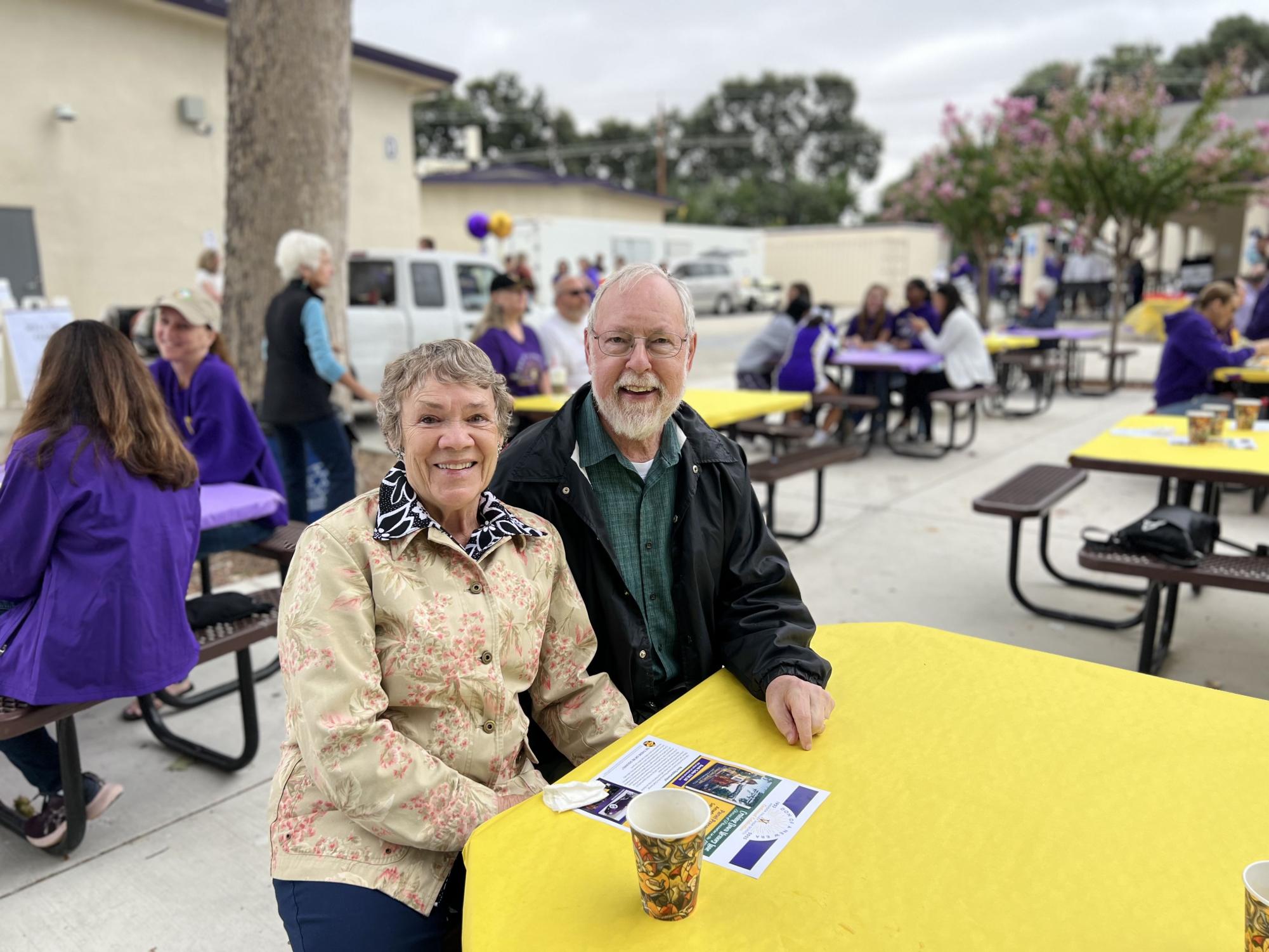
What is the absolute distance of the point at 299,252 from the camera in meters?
4.95

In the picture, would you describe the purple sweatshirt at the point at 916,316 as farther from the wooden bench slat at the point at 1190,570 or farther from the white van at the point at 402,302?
the wooden bench slat at the point at 1190,570

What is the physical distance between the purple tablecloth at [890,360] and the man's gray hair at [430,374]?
6.76m

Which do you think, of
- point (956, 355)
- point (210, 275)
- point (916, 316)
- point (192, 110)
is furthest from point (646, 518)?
point (192, 110)

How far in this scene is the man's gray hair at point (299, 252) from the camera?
16.2 ft

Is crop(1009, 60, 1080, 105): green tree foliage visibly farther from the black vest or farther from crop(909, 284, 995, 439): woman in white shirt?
the black vest

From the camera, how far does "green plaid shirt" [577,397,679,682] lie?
2.07 metres

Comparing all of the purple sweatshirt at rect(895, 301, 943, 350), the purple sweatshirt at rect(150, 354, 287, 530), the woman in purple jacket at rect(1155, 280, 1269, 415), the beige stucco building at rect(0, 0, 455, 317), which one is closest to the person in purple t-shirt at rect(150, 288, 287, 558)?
the purple sweatshirt at rect(150, 354, 287, 530)

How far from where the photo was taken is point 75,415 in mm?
2486

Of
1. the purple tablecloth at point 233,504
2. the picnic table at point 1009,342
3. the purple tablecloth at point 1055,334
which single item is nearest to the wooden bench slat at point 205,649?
the purple tablecloth at point 233,504

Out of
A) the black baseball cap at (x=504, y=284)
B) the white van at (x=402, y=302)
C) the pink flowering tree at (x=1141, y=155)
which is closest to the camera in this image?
the black baseball cap at (x=504, y=284)

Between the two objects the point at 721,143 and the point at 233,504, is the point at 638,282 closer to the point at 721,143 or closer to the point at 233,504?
the point at 233,504

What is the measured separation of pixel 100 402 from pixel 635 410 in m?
1.53

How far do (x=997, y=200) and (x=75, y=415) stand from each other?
13.3m

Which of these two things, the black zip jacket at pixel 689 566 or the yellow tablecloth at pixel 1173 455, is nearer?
the black zip jacket at pixel 689 566
